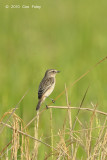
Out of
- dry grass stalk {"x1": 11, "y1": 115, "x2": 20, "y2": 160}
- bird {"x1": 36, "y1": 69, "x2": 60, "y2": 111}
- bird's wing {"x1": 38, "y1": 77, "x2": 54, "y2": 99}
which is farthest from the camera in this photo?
bird's wing {"x1": 38, "y1": 77, "x2": 54, "y2": 99}

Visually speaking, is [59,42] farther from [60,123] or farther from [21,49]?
[60,123]

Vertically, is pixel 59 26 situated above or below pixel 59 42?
above

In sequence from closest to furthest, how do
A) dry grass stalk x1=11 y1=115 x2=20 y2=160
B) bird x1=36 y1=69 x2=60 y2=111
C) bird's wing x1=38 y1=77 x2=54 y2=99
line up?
dry grass stalk x1=11 y1=115 x2=20 y2=160 → bird x1=36 y1=69 x2=60 y2=111 → bird's wing x1=38 y1=77 x2=54 y2=99

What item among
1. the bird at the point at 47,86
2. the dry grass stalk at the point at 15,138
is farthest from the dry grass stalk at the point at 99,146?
the bird at the point at 47,86

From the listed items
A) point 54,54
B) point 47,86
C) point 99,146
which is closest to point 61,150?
point 99,146

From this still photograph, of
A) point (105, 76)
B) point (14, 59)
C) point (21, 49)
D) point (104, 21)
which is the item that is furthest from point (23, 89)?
point (104, 21)

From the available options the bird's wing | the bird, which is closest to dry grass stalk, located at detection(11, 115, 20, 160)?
the bird

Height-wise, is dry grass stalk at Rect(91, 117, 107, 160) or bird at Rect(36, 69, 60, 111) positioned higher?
bird at Rect(36, 69, 60, 111)

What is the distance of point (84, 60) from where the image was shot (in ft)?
39.4

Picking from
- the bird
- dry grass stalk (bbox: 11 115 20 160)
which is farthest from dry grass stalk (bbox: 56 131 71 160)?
the bird

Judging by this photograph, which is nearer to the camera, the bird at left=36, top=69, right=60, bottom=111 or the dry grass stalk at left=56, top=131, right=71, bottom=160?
the dry grass stalk at left=56, top=131, right=71, bottom=160

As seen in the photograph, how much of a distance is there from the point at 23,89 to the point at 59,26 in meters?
6.46

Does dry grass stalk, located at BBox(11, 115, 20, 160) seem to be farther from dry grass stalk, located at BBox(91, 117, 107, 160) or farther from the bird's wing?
the bird's wing

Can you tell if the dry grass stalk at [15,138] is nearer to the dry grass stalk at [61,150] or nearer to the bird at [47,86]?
the dry grass stalk at [61,150]
